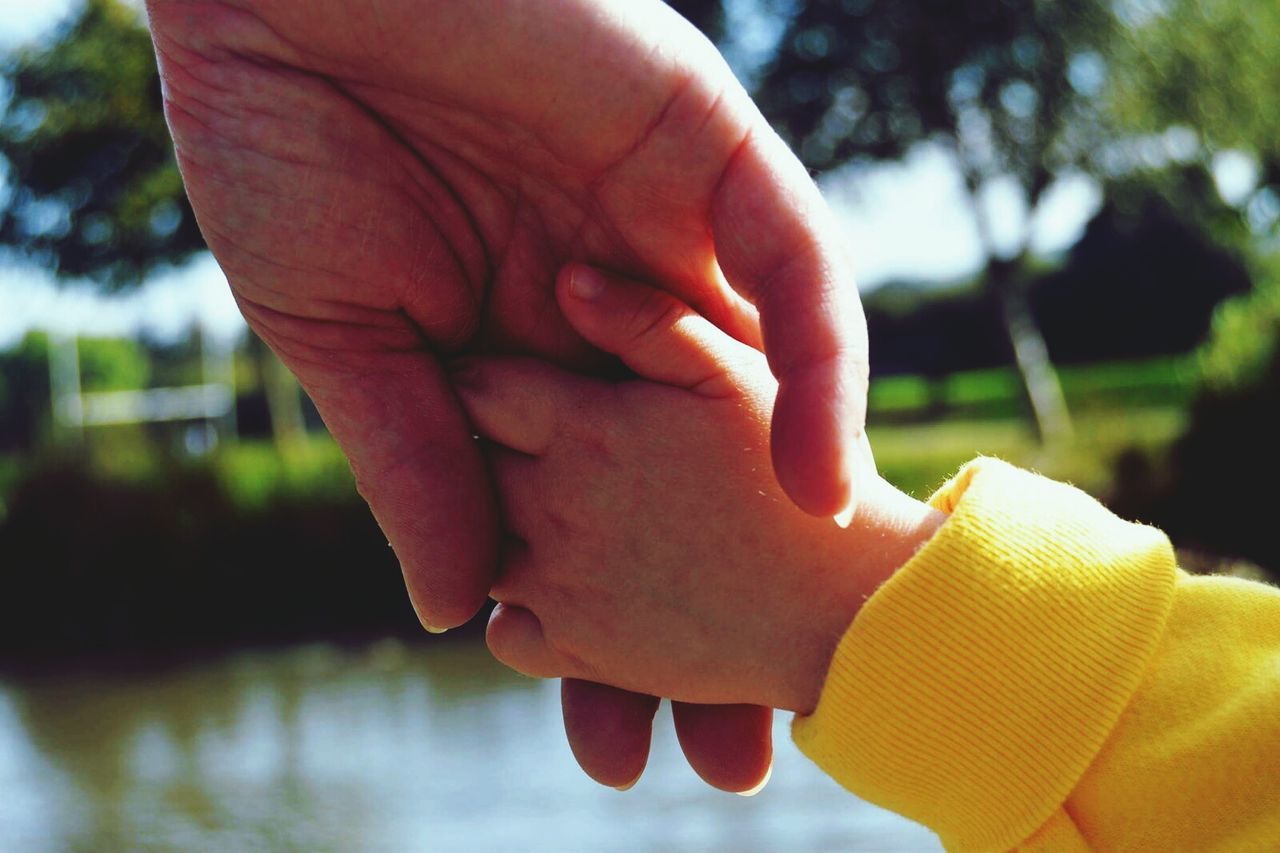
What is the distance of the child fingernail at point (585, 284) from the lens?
0.96 m

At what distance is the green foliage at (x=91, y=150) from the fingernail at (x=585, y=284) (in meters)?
11.1

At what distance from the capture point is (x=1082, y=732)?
84 cm

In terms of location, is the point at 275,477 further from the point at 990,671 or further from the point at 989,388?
the point at 989,388

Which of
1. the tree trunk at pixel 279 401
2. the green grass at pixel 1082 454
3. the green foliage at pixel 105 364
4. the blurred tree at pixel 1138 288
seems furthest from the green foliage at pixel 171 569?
the green foliage at pixel 105 364

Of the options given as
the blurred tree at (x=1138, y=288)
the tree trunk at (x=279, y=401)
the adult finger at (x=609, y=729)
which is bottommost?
the blurred tree at (x=1138, y=288)

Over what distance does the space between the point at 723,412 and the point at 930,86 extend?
11020 millimetres

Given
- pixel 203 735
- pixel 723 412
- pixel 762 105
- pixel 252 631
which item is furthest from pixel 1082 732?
pixel 762 105

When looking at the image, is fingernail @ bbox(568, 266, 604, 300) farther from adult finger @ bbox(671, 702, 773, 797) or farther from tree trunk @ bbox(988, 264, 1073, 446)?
tree trunk @ bbox(988, 264, 1073, 446)

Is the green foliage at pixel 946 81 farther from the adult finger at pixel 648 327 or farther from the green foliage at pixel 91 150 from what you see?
the adult finger at pixel 648 327

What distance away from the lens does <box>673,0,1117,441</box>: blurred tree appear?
1092cm

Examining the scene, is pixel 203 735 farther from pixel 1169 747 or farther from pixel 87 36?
pixel 87 36

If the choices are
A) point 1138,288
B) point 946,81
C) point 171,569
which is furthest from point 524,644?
point 1138,288

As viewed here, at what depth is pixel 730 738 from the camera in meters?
1.03

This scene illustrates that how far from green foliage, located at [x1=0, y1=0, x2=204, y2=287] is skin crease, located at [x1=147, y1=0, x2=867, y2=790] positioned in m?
11.1
